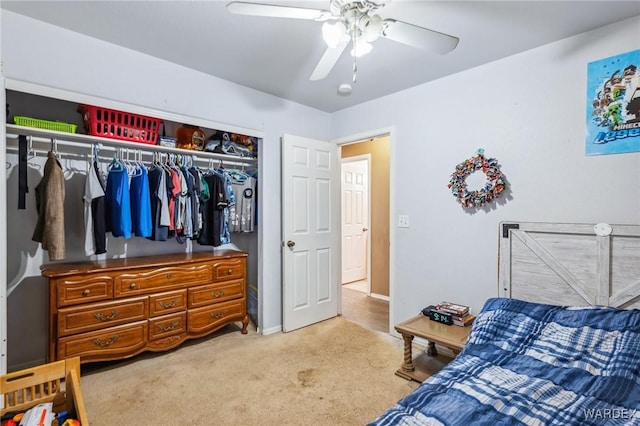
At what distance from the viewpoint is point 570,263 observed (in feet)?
6.93

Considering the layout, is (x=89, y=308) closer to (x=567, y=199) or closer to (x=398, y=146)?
(x=398, y=146)

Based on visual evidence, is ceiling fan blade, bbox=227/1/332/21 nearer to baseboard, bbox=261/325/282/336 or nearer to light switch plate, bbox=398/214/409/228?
light switch plate, bbox=398/214/409/228

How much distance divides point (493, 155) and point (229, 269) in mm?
2538

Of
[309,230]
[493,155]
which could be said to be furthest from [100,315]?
[493,155]

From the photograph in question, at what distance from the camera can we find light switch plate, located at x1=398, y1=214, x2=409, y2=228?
3.06 meters

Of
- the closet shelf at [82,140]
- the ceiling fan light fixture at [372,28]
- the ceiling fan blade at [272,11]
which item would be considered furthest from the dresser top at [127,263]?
the ceiling fan light fixture at [372,28]

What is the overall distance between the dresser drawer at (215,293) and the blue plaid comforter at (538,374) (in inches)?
82.1

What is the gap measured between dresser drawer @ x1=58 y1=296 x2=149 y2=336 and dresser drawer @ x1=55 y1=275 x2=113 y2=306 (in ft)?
0.16

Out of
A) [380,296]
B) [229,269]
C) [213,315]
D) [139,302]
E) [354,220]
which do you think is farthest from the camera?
[354,220]

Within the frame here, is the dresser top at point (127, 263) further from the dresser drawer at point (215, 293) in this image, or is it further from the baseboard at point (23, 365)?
the baseboard at point (23, 365)

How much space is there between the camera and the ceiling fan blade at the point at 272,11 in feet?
4.42

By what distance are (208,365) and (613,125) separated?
3.33 m

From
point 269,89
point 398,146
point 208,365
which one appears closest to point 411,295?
point 398,146

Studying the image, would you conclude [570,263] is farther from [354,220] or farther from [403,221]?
[354,220]
